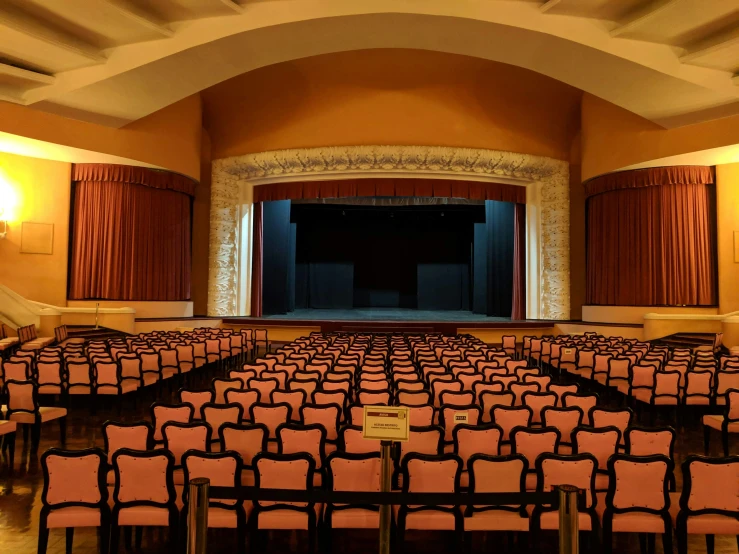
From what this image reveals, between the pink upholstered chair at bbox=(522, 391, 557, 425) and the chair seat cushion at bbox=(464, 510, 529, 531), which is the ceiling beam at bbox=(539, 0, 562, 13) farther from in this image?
the chair seat cushion at bbox=(464, 510, 529, 531)

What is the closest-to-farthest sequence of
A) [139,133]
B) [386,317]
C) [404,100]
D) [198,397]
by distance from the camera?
[198,397] < [139,133] < [404,100] < [386,317]

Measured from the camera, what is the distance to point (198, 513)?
239cm

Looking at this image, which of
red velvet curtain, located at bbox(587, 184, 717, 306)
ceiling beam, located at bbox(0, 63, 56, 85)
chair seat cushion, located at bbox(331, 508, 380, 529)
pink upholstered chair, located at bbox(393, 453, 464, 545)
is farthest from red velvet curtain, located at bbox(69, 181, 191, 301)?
pink upholstered chair, located at bbox(393, 453, 464, 545)

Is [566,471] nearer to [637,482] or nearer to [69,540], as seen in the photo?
[637,482]

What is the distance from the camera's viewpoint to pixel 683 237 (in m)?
15.6

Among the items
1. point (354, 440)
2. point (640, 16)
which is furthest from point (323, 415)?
point (640, 16)

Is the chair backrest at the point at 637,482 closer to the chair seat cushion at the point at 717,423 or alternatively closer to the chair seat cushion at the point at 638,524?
the chair seat cushion at the point at 638,524

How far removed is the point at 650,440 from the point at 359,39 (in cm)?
1010

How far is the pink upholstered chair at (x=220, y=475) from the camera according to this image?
341 centimetres

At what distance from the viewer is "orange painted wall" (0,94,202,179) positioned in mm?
13180

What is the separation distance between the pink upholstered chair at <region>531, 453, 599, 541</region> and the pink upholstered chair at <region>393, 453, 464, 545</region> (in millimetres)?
509

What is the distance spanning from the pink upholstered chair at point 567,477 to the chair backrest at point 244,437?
200cm

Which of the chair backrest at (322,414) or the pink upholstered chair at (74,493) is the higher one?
the chair backrest at (322,414)

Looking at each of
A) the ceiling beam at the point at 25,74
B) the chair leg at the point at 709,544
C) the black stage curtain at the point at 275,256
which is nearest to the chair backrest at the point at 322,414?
the chair leg at the point at 709,544
